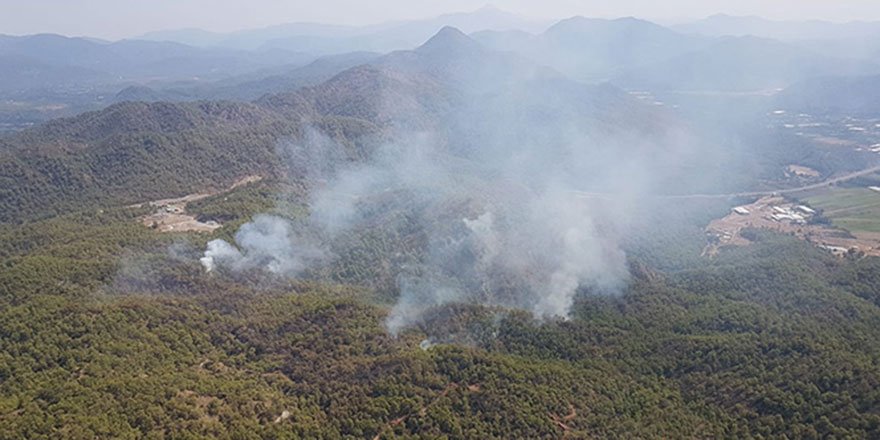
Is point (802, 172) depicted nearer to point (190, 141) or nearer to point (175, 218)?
point (190, 141)

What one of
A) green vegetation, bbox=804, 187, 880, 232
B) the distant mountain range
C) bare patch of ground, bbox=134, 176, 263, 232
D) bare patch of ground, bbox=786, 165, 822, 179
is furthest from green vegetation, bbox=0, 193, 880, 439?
bare patch of ground, bbox=786, 165, 822, 179

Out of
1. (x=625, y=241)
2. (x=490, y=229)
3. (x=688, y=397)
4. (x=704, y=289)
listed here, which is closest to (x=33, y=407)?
(x=688, y=397)

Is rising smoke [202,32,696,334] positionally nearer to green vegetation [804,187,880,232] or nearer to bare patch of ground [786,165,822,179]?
bare patch of ground [786,165,822,179]

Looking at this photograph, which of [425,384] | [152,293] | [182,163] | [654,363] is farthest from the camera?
[182,163]

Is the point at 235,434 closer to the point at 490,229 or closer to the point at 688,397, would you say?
the point at 688,397

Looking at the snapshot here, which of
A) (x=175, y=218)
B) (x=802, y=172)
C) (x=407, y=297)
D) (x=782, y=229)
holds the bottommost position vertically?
(x=782, y=229)

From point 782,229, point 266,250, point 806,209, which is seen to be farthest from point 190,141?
point 806,209

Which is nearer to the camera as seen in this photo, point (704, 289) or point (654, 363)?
point (654, 363)
